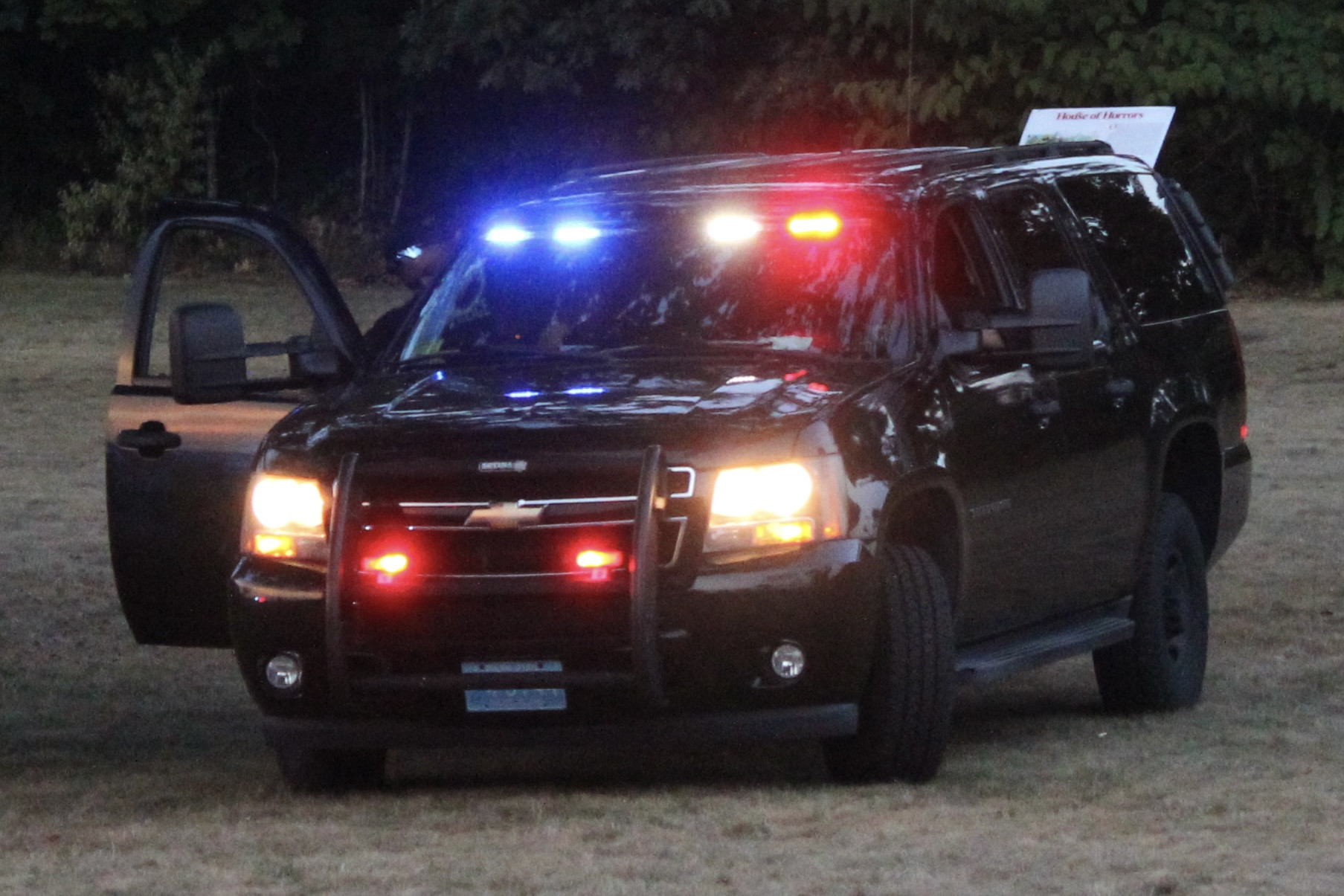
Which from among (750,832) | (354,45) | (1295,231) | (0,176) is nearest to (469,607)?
(750,832)

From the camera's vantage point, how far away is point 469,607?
6809 millimetres

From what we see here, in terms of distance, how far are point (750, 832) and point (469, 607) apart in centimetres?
87

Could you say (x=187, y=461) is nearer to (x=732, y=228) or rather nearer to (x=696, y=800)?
(x=732, y=228)

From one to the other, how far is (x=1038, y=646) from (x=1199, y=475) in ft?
5.68

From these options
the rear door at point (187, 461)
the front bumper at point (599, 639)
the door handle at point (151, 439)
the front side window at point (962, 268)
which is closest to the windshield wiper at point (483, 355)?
the rear door at point (187, 461)

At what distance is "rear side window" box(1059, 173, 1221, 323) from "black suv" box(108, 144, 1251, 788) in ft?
0.06

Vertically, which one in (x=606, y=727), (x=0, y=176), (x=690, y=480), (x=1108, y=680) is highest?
(x=690, y=480)

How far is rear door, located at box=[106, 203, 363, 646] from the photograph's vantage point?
8133 mm

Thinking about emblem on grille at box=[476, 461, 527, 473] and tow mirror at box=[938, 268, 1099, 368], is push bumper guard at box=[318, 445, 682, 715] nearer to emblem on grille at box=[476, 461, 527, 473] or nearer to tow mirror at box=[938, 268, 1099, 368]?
emblem on grille at box=[476, 461, 527, 473]

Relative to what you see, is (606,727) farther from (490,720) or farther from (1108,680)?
(1108,680)

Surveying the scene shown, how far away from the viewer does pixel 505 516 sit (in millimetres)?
6797

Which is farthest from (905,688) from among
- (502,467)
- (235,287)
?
(235,287)

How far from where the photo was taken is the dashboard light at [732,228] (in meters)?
8.03

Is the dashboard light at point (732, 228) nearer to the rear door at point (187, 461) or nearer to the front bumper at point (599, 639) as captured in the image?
the rear door at point (187, 461)
